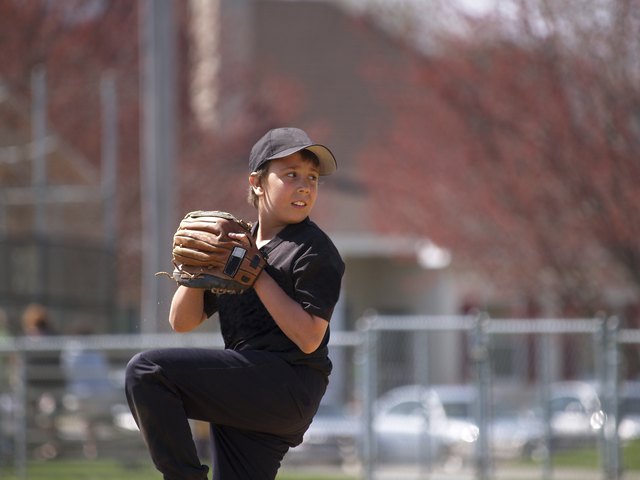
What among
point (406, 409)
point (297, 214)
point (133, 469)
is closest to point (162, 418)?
point (297, 214)

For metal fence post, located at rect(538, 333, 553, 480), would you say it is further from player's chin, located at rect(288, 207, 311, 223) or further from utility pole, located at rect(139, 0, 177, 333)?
player's chin, located at rect(288, 207, 311, 223)

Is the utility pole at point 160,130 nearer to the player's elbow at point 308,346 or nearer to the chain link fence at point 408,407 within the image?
the chain link fence at point 408,407

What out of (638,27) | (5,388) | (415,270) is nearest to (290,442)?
(5,388)

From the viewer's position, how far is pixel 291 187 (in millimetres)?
4355

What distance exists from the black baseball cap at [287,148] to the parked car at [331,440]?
33.7 feet

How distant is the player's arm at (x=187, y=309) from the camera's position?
4.42 metres

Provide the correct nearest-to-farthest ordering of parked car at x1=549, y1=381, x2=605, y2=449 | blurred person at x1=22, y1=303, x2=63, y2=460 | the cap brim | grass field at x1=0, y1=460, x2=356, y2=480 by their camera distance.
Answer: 1. the cap brim
2. grass field at x1=0, y1=460, x2=356, y2=480
3. parked car at x1=549, y1=381, x2=605, y2=449
4. blurred person at x1=22, y1=303, x2=63, y2=460

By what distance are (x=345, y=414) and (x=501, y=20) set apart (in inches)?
218

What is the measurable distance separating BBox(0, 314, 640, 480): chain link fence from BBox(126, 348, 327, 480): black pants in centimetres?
831

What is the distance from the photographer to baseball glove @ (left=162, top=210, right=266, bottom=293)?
412cm

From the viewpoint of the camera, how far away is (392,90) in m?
22.4

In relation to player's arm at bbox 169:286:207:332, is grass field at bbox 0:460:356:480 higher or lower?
lower

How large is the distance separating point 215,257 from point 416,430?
36.2 feet

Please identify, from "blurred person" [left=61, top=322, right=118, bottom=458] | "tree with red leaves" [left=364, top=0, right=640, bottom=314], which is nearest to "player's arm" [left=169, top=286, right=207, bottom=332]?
"blurred person" [left=61, top=322, right=118, bottom=458]
